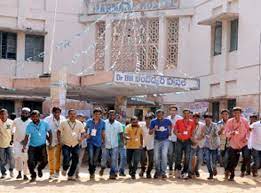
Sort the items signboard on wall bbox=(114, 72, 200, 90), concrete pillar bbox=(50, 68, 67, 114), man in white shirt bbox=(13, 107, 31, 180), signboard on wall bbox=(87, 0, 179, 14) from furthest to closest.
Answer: signboard on wall bbox=(87, 0, 179, 14) → signboard on wall bbox=(114, 72, 200, 90) → concrete pillar bbox=(50, 68, 67, 114) → man in white shirt bbox=(13, 107, 31, 180)

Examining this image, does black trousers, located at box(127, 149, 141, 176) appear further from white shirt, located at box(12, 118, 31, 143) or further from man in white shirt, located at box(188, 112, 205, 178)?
white shirt, located at box(12, 118, 31, 143)

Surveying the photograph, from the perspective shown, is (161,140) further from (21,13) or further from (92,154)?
(21,13)

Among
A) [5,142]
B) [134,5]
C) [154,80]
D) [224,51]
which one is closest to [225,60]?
[224,51]

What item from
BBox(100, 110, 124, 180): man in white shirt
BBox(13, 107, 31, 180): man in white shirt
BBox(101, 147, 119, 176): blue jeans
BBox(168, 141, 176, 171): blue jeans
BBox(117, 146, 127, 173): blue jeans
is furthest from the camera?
BBox(117, 146, 127, 173): blue jeans

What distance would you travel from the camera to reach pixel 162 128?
13641mm

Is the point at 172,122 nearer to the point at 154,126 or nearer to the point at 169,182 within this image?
the point at 154,126

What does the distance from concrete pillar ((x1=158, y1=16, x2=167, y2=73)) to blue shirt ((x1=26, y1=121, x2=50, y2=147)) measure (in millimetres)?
16138

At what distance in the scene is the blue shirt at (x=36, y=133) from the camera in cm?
1253

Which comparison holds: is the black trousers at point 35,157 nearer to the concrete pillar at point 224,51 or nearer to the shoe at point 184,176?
the shoe at point 184,176

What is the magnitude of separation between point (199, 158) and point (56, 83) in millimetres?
5715

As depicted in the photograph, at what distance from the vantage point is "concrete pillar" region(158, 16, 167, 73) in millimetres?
28391

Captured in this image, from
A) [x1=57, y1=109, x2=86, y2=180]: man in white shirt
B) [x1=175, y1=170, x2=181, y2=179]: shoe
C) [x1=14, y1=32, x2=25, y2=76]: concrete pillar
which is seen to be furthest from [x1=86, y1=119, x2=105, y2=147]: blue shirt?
[x1=14, y1=32, x2=25, y2=76]: concrete pillar

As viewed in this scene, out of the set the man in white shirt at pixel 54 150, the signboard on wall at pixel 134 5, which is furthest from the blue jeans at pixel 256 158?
the signboard on wall at pixel 134 5

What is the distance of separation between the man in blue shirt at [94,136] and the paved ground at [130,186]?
46 centimetres
